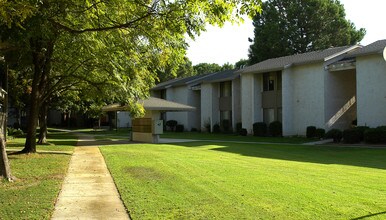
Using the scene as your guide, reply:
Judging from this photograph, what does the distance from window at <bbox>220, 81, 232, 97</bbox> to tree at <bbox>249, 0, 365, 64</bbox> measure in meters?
16.1

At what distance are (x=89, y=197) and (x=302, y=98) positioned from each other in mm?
29402

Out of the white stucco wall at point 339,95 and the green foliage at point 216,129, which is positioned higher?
the white stucco wall at point 339,95

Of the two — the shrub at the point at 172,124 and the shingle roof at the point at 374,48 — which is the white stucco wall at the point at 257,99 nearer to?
the shingle roof at the point at 374,48

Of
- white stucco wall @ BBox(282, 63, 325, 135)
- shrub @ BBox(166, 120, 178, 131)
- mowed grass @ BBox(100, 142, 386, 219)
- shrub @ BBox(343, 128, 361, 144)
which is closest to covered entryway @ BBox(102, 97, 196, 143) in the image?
white stucco wall @ BBox(282, 63, 325, 135)

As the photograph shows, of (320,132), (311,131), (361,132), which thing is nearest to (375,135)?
(361,132)

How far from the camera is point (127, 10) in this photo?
11594 millimetres

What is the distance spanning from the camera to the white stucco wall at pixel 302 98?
3447 cm

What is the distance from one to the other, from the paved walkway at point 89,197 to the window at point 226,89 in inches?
1296

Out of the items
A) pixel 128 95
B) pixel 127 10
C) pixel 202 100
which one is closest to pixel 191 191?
pixel 127 10

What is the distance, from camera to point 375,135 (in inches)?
1089

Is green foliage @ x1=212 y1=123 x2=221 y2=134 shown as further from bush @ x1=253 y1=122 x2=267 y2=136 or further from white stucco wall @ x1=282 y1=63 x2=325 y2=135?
white stucco wall @ x1=282 y1=63 x2=325 y2=135

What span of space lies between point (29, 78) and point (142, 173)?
20528mm

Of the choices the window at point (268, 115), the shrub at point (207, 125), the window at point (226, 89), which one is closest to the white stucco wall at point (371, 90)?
the window at point (268, 115)

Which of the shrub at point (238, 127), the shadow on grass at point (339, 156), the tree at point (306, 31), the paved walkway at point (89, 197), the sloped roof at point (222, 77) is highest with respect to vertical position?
the tree at point (306, 31)
